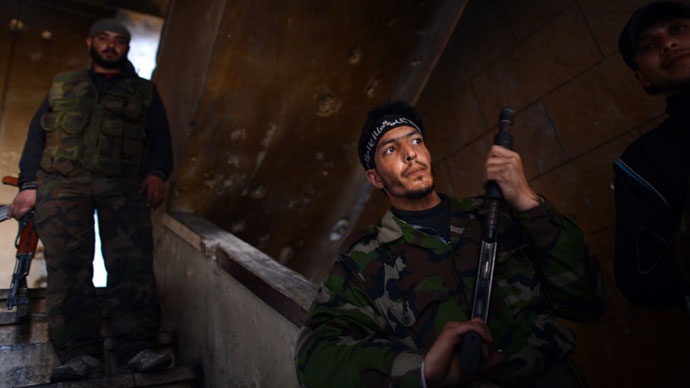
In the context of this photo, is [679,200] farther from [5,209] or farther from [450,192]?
[5,209]

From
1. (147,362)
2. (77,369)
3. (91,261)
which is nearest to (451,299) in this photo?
(147,362)

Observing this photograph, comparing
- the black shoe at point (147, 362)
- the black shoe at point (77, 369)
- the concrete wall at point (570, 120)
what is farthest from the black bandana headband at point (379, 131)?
the black shoe at point (77, 369)

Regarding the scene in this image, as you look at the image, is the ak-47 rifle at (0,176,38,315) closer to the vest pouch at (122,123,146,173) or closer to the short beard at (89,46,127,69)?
the vest pouch at (122,123,146,173)

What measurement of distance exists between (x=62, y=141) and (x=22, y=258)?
1.83 feet

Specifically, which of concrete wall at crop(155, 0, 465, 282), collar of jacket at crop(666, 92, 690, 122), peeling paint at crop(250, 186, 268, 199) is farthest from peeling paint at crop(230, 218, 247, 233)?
collar of jacket at crop(666, 92, 690, 122)

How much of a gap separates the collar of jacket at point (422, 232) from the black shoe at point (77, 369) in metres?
1.32

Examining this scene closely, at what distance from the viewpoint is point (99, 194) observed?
2248mm

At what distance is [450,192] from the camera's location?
2881 millimetres

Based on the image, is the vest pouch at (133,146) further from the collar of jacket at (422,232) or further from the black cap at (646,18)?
the black cap at (646,18)

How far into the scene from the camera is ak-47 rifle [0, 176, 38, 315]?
2.18 m

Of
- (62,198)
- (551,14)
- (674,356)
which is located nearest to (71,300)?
(62,198)

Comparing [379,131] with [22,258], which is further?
[22,258]

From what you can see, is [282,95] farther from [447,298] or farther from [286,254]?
[447,298]

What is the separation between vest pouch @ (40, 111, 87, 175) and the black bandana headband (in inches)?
57.6
